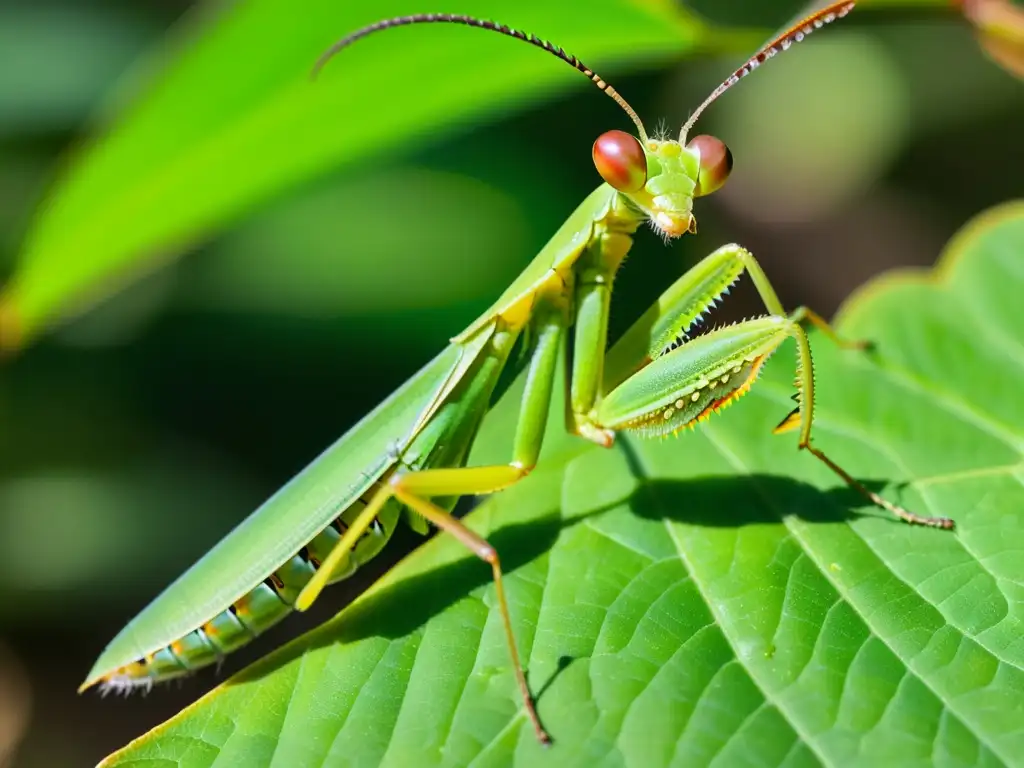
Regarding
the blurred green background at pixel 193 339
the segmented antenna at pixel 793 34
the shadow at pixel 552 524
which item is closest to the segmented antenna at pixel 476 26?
the segmented antenna at pixel 793 34

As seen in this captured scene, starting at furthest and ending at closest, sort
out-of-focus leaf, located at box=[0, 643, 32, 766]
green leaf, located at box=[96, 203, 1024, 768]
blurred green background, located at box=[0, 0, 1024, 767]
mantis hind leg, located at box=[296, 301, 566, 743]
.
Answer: out-of-focus leaf, located at box=[0, 643, 32, 766], blurred green background, located at box=[0, 0, 1024, 767], mantis hind leg, located at box=[296, 301, 566, 743], green leaf, located at box=[96, 203, 1024, 768]

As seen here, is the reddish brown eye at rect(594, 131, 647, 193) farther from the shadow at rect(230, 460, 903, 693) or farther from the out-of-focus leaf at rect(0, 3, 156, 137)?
the out-of-focus leaf at rect(0, 3, 156, 137)

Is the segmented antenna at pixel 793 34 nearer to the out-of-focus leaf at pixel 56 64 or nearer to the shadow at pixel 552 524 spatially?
the shadow at pixel 552 524

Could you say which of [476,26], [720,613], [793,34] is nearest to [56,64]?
[476,26]

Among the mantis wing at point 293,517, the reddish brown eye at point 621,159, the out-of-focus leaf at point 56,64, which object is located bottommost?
the mantis wing at point 293,517

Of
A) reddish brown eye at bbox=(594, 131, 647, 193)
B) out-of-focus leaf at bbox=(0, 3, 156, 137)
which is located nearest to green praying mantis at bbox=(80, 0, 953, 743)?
reddish brown eye at bbox=(594, 131, 647, 193)

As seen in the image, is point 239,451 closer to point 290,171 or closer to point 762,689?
point 290,171

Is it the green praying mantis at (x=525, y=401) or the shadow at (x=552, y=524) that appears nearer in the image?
the shadow at (x=552, y=524)

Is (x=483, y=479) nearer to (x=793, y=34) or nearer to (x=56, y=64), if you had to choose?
(x=793, y=34)
